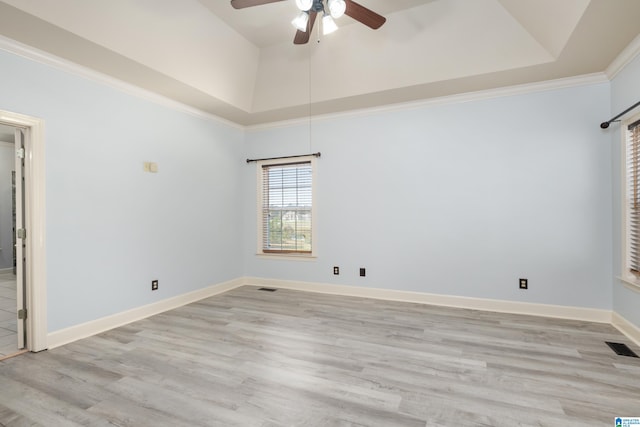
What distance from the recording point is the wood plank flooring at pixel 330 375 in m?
1.91

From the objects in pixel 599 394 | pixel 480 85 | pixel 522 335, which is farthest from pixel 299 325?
pixel 480 85

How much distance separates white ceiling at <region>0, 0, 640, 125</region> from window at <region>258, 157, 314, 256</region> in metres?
1.01

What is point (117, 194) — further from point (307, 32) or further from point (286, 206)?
point (307, 32)

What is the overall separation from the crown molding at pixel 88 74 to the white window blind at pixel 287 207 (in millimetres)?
1425

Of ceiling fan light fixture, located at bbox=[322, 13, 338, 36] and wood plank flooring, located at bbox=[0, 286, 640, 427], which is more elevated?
ceiling fan light fixture, located at bbox=[322, 13, 338, 36]

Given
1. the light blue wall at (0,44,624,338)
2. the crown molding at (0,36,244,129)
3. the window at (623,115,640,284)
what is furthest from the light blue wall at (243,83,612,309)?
the crown molding at (0,36,244,129)

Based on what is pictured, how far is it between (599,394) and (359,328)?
1.88 m

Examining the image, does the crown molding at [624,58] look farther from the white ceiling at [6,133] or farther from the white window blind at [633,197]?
the white ceiling at [6,133]

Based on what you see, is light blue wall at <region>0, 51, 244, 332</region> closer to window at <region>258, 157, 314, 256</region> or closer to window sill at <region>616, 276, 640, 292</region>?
window at <region>258, 157, 314, 256</region>

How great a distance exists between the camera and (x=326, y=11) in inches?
111

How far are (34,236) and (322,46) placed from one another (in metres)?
3.52

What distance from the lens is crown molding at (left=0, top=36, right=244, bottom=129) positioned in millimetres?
2677

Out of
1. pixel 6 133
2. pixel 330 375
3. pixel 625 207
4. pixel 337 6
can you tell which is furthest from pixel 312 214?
pixel 6 133

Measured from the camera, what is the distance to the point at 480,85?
12.3 ft
